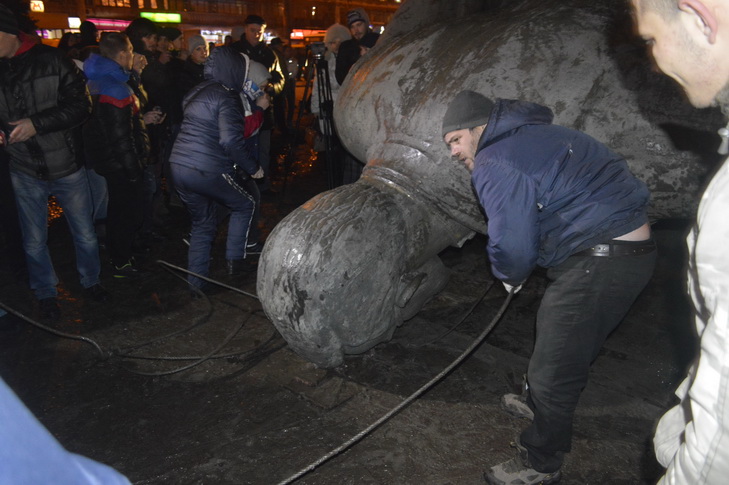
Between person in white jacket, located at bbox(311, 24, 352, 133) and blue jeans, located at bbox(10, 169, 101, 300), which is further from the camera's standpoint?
person in white jacket, located at bbox(311, 24, 352, 133)

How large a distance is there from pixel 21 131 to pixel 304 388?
2654 mm

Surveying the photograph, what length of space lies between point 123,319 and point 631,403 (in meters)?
3.64

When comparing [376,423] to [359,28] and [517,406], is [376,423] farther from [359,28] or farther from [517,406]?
[359,28]

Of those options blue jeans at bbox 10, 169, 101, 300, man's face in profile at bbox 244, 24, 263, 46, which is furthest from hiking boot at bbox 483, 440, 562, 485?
man's face in profile at bbox 244, 24, 263, 46

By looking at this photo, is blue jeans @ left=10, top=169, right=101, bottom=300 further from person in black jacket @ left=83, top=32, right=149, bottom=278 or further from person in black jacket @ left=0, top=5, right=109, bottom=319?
person in black jacket @ left=83, top=32, right=149, bottom=278

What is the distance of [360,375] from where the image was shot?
328 cm

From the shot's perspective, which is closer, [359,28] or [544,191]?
[544,191]

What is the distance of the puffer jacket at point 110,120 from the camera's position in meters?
4.38

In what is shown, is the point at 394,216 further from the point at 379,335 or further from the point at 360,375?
the point at 360,375

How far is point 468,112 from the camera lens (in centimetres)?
227

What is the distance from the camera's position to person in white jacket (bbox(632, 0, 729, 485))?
89 centimetres

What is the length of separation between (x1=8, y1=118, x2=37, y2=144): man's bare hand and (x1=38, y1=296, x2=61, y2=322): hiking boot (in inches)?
49.9

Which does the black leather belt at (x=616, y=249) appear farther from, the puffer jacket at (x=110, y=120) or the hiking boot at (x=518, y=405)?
the puffer jacket at (x=110, y=120)

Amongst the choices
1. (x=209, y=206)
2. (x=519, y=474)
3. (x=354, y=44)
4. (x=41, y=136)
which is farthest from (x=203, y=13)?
(x=519, y=474)
